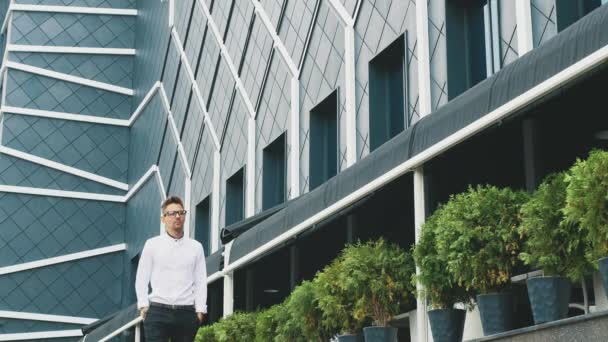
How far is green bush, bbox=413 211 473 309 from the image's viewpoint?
8562mm

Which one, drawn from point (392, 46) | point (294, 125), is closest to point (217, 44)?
point (294, 125)

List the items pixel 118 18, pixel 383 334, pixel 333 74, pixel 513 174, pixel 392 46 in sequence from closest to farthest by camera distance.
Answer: pixel 383 334 < pixel 513 174 < pixel 392 46 < pixel 333 74 < pixel 118 18

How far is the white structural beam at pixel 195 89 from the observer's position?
23.3 meters

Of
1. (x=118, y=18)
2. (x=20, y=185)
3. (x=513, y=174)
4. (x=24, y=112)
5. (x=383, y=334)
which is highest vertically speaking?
(x=118, y=18)

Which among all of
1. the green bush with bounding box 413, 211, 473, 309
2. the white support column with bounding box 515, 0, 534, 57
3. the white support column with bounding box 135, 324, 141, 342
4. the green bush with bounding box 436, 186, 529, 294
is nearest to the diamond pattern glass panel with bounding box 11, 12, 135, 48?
the white support column with bounding box 135, 324, 141, 342

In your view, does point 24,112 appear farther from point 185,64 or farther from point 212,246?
point 212,246

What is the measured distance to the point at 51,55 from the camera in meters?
36.0

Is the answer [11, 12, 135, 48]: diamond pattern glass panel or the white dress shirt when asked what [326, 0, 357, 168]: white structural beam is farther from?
[11, 12, 135, 48]: diamond pattern glass panel

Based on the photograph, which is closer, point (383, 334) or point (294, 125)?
point (383, 334)

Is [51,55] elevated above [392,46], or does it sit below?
above

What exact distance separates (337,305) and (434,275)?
6.20 feet

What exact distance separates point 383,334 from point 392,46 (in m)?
5.74

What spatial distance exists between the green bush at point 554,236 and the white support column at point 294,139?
10.3 meters

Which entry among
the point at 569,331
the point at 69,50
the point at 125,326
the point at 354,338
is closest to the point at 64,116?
the point at 69,50
